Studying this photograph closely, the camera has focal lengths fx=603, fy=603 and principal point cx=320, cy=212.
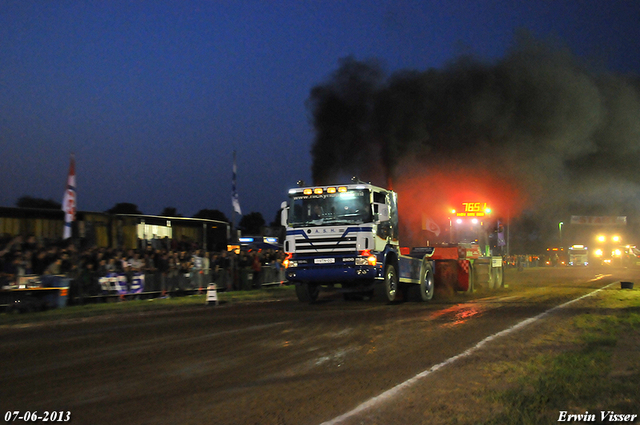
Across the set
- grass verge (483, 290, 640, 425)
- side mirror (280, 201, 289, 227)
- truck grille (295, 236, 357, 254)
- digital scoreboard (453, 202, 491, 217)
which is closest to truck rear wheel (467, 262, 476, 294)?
digital scoreboard (453, 202, 491, 217)

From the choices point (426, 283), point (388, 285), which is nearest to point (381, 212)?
point (388, 285)

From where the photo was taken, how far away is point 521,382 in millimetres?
6273

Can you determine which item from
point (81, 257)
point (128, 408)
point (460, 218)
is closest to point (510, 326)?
point (128, 408)

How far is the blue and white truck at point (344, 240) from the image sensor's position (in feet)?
47.2

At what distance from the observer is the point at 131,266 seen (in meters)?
18.4

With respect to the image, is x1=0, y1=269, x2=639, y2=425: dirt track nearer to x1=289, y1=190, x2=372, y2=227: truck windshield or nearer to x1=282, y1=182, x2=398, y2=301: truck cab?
x1=282, y1=182, x2=398, y2=301: truck cab

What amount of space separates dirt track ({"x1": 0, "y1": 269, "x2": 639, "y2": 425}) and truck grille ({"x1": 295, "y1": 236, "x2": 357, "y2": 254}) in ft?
6.73

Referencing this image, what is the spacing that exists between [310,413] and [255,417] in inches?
18.9

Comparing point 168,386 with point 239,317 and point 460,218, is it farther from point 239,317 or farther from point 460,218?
point 460,218

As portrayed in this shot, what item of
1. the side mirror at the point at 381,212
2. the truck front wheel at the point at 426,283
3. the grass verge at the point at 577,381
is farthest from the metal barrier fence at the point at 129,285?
the grass verge at the point at 577,381

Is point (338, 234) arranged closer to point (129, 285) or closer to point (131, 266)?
point (129, 285)

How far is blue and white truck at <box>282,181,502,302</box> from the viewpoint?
14383 mm

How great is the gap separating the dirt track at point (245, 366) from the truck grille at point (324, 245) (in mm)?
2052

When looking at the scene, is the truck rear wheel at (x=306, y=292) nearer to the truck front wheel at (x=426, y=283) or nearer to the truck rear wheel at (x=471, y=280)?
the truck front wheel at (x=426, y=283)
